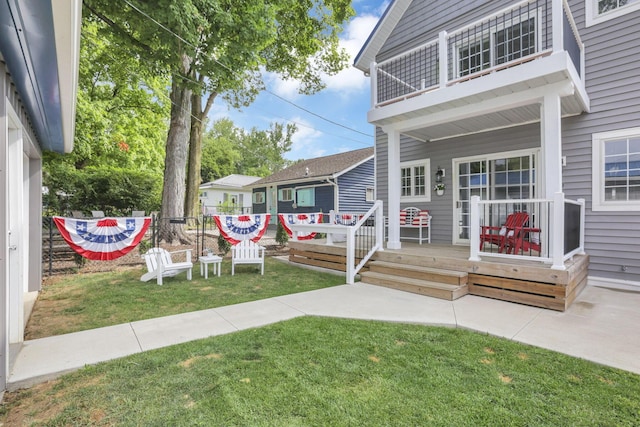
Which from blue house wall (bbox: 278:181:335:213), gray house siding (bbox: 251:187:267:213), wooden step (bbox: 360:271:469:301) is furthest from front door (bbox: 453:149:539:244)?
gray house siding (bbox: 251:187:267:213)

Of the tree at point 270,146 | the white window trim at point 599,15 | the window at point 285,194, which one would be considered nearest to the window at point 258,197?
the window at point 285,194

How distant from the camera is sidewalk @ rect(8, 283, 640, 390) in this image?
9.21ft

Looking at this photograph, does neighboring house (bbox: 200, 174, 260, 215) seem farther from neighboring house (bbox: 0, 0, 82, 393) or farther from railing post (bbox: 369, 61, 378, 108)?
neighboring house (bbox: 0, 0, 82, 393)

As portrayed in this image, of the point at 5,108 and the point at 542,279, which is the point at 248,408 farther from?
the point at 542,279

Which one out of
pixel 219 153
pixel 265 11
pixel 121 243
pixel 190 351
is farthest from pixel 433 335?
pixel 219 153

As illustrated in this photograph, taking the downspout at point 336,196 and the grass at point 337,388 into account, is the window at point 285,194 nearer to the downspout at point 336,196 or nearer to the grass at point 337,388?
the downspout at point 336,196

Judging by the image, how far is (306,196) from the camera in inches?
651

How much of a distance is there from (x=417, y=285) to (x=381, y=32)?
706 centimetres

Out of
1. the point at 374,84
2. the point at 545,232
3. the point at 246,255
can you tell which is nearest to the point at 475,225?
the point at 545,232

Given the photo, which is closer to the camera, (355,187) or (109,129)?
(109,129)

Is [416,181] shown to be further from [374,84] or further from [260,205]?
[260,205]

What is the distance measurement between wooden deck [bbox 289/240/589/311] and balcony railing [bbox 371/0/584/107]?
2.96 m

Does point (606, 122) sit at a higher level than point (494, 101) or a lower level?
lower

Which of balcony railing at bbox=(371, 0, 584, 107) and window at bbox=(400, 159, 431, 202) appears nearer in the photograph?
balcony railing at bbox=(371, 0, 584, 107)
